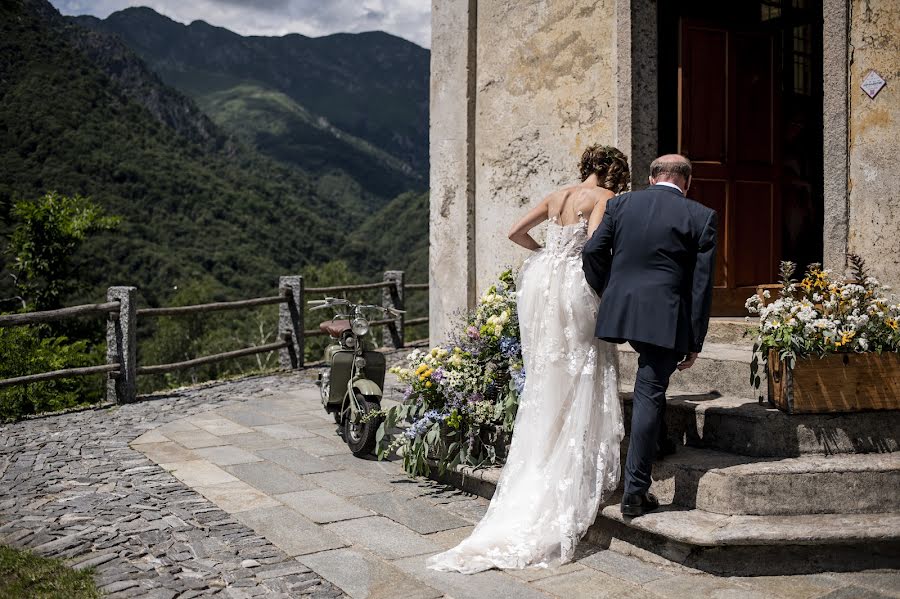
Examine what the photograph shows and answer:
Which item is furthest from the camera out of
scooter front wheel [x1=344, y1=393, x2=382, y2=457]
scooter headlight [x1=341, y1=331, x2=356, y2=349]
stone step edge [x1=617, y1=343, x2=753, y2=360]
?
scooter headlight [x1=341, y1=331, x2=356, y2=349]

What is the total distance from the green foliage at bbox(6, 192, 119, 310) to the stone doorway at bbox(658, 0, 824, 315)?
15.2 meters

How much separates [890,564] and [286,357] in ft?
29.3

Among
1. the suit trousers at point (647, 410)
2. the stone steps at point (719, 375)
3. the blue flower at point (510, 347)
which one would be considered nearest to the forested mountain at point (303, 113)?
the blue flower at point (510, 347)

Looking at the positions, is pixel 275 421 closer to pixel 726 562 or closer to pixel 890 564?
pixel 726 562

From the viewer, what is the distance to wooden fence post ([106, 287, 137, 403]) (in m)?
8.80

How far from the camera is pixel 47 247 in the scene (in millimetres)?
17656

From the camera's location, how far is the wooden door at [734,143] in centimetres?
622

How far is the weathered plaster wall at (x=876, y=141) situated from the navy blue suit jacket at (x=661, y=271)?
1.75m

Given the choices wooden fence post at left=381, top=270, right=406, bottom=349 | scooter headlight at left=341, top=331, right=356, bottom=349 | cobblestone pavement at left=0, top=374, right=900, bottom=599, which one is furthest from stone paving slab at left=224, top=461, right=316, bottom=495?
wooden fence post at left=381, top=270, right=406, bottom=349

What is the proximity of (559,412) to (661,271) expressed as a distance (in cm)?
97

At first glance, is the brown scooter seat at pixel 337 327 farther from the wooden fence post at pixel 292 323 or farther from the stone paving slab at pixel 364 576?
the wooden fence post at pixel 292 323

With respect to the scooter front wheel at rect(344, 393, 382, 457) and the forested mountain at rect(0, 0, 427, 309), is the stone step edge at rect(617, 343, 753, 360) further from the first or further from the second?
the forested mountain at rect(0, 0, 427, 309)

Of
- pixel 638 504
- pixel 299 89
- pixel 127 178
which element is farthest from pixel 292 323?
pixel 299 89

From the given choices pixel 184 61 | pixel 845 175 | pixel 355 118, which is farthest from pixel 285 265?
pixel 184 61
